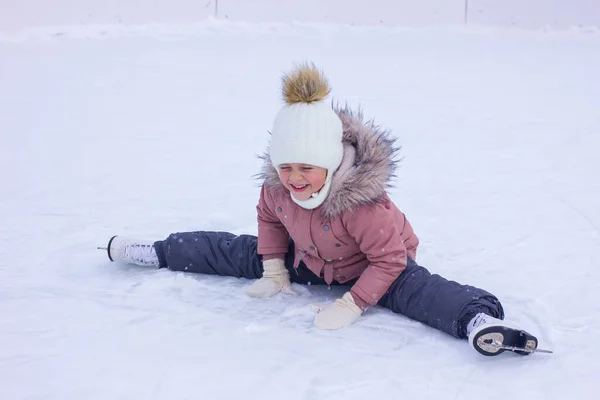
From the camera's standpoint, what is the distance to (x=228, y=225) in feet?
9.74

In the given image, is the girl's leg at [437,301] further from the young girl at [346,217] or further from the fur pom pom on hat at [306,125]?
the fur pom pom on hat at [306,125]

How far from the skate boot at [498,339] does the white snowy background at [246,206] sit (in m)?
0.04

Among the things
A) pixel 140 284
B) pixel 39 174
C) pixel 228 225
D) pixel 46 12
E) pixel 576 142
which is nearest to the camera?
pixel 140 284

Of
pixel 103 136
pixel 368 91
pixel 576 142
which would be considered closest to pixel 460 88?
pixel 368 91

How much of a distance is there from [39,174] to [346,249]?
210cm

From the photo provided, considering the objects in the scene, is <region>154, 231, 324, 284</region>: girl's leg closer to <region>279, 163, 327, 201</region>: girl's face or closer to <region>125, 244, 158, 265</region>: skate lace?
<region>125, 244, 158, 265</region>: skate lace

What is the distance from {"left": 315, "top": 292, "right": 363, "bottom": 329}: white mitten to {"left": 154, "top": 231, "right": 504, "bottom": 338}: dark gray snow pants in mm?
138

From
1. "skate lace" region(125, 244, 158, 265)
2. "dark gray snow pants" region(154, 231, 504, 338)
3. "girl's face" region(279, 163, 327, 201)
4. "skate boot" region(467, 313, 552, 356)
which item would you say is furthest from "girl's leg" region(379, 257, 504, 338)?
"skate lace" region(125, 244, 158, 265)

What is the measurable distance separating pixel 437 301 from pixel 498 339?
244mm

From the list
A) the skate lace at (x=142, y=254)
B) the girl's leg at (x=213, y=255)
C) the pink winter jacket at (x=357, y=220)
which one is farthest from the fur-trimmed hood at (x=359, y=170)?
the skate lace at (x=142, y=254)

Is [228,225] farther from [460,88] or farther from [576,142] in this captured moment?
[460,88]

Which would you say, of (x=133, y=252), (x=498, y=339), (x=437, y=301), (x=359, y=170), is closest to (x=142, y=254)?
(x=133, y=252)

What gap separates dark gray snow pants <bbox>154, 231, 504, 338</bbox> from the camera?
1.94 metres

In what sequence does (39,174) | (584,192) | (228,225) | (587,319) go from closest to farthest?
1. (587,319)
2. (228,225)
3. (584,192)
4. (39,174)
